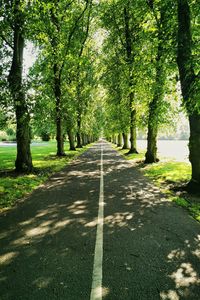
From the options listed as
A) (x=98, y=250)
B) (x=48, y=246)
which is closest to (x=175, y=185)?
(x=98, y=250)

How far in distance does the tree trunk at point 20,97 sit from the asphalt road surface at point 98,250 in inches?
212

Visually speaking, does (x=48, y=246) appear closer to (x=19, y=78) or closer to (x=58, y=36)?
(x=19, y=78)

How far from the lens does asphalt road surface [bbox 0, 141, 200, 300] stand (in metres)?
3.86

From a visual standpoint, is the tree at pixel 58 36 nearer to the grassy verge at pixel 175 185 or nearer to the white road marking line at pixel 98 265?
the grassy verge at pixel 175 185

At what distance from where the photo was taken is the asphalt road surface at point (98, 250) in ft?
12.7

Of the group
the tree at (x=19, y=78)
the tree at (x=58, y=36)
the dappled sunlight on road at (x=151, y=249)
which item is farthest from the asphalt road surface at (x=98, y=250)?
the tree at (x=58, y=36)

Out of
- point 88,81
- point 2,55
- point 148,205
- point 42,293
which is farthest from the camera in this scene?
point 88,81

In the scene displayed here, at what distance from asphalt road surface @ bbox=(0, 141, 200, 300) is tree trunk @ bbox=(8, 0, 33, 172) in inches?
212

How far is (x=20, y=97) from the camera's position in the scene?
12125 mm

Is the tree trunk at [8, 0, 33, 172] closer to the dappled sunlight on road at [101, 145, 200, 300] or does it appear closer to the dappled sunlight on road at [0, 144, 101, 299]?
the dappled sunlight on road at [0, 144, 101, 299]

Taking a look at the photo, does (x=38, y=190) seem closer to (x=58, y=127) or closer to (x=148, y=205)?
(x=148, y=205)

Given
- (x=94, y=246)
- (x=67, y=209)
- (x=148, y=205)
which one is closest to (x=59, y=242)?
(x=94, y=246)

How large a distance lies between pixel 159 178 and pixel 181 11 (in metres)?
7.62

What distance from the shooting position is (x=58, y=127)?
25750 mm
